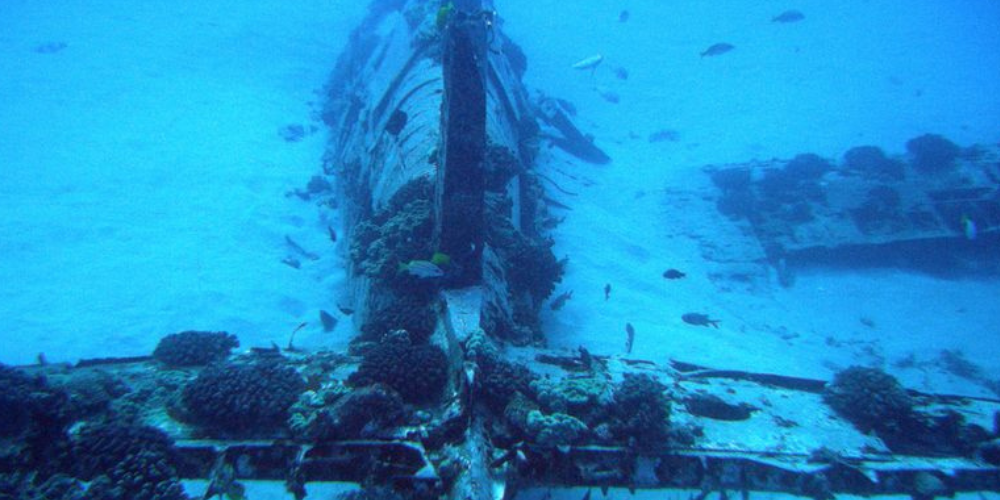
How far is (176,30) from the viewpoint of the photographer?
27625mm

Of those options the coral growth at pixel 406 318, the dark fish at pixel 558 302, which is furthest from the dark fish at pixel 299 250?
the dark fish at pixel 558 302

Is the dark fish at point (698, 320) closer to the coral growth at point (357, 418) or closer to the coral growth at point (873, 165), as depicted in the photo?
the coral growth at point (357, 418)

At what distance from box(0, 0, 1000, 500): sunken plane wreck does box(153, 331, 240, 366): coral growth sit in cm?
3

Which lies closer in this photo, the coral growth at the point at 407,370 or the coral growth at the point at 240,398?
the coral growth at the point at 240,398

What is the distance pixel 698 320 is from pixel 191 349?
31.7ft

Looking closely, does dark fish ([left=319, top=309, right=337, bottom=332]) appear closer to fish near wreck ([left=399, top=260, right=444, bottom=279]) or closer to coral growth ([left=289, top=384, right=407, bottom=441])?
fish near wreck ([left=399, top=260, right=444, bottom=279])

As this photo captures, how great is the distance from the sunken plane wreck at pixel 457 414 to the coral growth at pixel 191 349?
0.03 meters

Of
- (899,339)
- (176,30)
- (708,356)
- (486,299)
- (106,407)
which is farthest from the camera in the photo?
(176,30)

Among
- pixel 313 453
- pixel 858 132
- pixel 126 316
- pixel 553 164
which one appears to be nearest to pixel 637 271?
pixel 553 164

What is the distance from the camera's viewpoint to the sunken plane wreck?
4215 millimetres

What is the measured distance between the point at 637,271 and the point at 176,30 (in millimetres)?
30213

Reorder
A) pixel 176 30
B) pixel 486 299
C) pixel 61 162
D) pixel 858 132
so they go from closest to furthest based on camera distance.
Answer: pixel 486 299 → pixel 61 162 → pixel 858 132 → pixel 176 30

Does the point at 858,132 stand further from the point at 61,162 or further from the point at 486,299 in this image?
the point at 61,162

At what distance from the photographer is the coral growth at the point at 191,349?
6.07m
